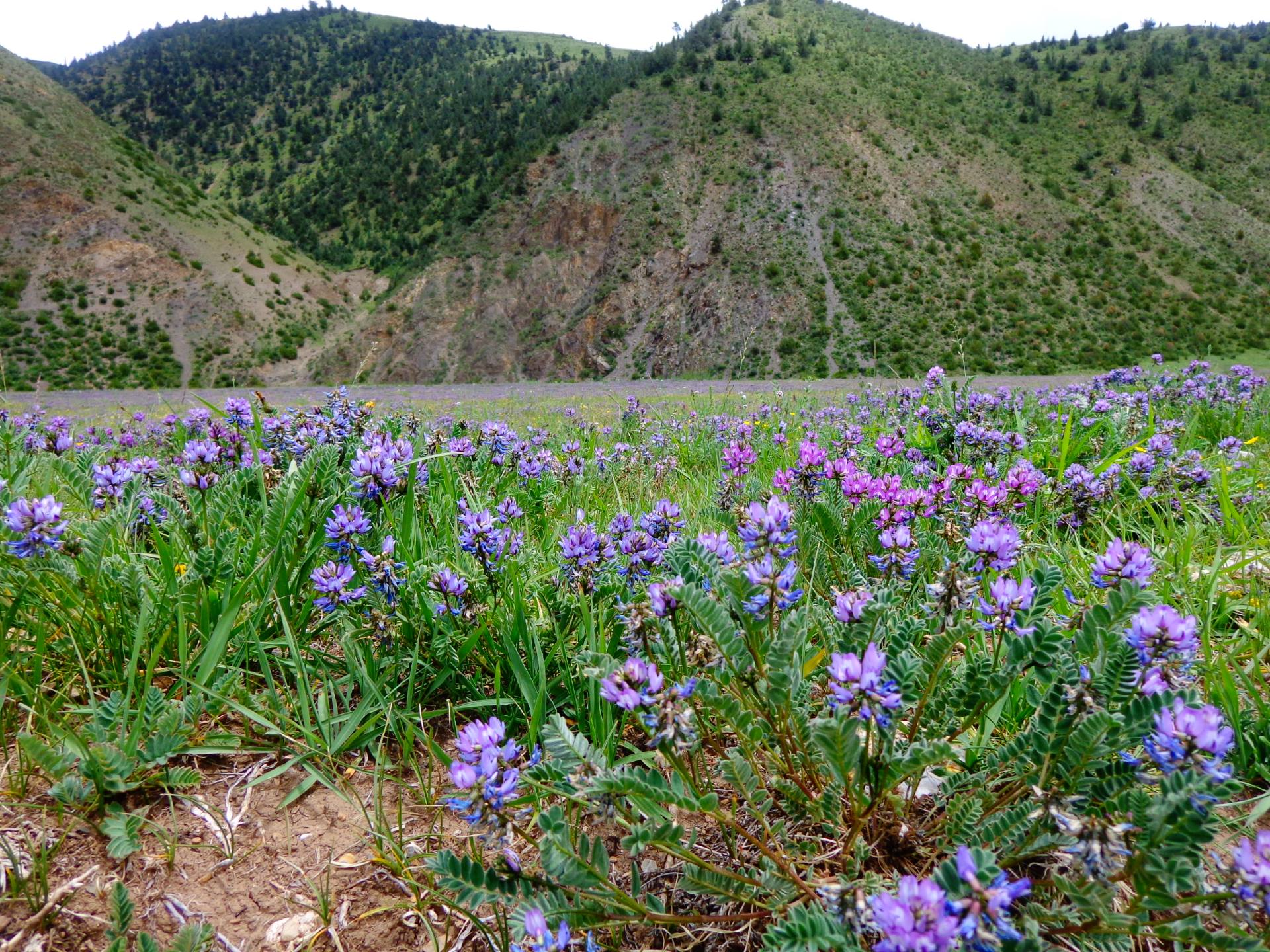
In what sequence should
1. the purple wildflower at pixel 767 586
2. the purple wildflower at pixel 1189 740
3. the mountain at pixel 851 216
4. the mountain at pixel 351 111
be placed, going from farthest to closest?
the mountain at pixel 351 111, the mountain at pixel 851 216, the purple wildflower at pixel 767 586, the purple wildflower at pixel 1189 740

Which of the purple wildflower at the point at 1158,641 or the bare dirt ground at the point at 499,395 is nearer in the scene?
the purple wildflower at the point at 1158,641

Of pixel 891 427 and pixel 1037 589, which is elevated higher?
pixel 1037 589

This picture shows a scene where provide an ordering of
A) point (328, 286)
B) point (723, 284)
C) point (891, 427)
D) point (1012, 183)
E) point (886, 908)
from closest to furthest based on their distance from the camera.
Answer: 1. point (886, 908)
2. point (891, 427)
3. point (723, 284)
4. point (1012, 183)
5. point (328, 286)

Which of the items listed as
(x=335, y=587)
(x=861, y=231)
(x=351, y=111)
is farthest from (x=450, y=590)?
(x=351, y=111)

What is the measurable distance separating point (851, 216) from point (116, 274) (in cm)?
5135

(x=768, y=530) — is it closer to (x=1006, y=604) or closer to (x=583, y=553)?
(x=1006, y=604)

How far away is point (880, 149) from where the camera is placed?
142 feet

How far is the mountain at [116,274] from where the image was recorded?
42.6m

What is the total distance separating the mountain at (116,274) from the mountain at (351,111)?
45.3 feet

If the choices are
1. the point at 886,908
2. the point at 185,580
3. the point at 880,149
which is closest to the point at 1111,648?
the point at 886,908

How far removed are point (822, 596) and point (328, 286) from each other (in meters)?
65.1

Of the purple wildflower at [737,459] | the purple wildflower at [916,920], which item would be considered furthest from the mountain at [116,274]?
the purple wildflower at [916,920]

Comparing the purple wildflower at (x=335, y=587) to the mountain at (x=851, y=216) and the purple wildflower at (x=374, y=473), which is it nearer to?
the purple wildflower at (x=374, y=473)

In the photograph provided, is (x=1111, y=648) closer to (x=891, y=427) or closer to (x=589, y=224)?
(x=891, y=427)
